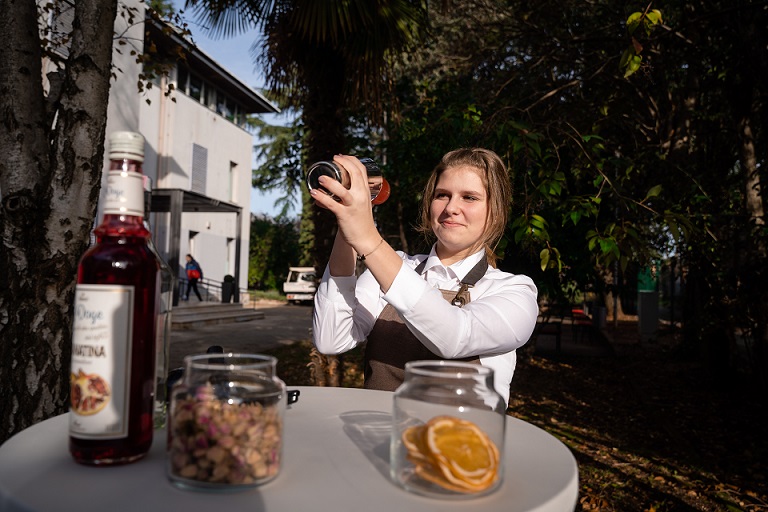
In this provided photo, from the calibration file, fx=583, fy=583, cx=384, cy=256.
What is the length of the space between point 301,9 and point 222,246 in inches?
713

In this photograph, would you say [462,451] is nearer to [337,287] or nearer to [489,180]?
[337,287]

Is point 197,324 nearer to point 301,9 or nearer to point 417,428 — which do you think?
point 301,9

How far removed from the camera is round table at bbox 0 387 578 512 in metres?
0.83

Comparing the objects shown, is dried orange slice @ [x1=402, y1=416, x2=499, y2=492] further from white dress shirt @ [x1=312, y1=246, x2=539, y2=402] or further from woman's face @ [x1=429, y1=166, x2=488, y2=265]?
woman's face @ [x1=429, y1=166, x2=488, y2=265]

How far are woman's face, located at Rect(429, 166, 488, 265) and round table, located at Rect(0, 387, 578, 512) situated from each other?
85 centimetres

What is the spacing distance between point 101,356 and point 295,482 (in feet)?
1.18

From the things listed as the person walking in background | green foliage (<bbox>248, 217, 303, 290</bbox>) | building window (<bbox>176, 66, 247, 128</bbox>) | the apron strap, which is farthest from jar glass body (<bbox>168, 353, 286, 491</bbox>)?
green foliage (<bbox>248, 217, 303, 290</bbox>)

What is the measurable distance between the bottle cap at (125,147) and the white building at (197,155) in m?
12.5

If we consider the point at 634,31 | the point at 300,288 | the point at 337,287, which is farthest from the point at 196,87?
the point at 337,287

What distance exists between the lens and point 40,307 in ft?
8.45

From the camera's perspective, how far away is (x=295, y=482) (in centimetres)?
93


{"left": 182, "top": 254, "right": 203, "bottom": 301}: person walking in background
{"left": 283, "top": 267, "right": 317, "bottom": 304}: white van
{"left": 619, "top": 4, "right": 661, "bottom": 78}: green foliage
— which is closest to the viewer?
{"left": 619, "top": 4, "right": 661, "bottom": 78}: green foliage

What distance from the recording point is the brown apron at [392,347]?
1922 mm

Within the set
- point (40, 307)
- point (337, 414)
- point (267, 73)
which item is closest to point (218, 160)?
point (267, 73)
